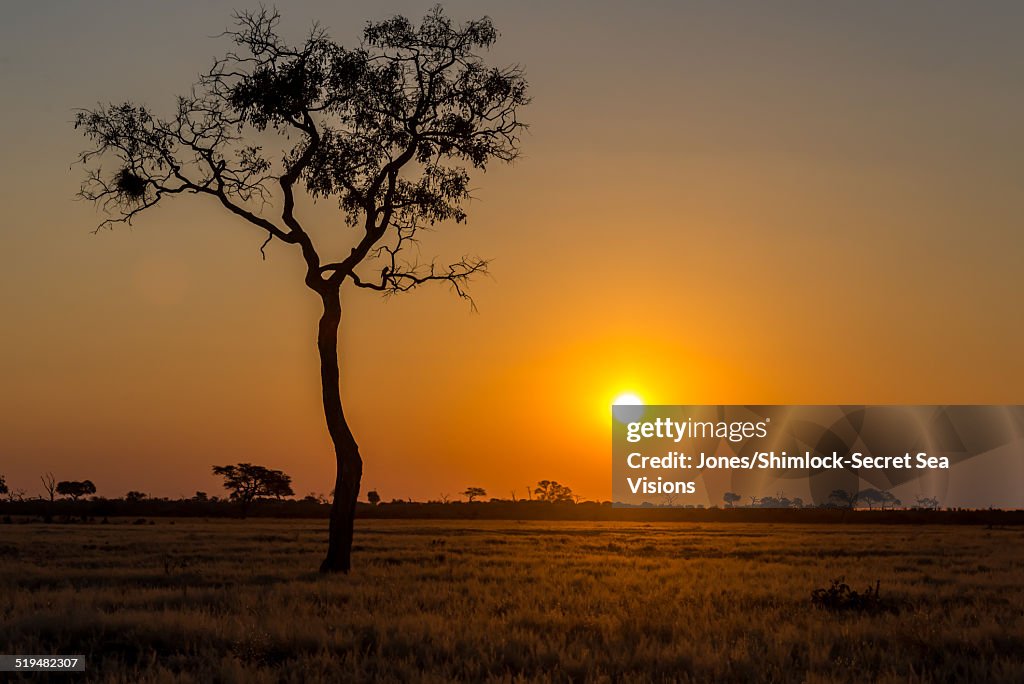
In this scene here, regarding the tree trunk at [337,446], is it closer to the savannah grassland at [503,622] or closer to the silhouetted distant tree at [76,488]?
the savannah grassland at [503,622]

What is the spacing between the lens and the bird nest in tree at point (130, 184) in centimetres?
3194

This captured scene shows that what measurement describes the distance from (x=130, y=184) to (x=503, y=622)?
66.1 feet

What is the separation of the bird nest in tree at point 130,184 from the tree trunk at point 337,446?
6.60 metres

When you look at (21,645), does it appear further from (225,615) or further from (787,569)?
(787,569)

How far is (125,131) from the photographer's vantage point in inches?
1252

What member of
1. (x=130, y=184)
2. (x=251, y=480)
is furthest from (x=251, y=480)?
(x=130, y=184)

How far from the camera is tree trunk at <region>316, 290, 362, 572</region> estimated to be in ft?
95.9

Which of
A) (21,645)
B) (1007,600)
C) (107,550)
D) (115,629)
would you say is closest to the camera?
(21,645)

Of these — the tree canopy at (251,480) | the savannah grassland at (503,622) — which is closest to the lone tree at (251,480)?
the tree canopy at (251,480)

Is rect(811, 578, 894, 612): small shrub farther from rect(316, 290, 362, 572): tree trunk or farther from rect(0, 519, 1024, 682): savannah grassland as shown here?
rect(316, 290, 362, 572): tree trunk

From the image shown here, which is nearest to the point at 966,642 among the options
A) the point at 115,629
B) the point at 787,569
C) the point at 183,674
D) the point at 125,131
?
the point at 183,674

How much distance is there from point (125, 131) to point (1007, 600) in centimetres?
2535

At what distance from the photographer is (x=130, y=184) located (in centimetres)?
3197

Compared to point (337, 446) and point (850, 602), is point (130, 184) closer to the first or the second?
point (337, 446)
